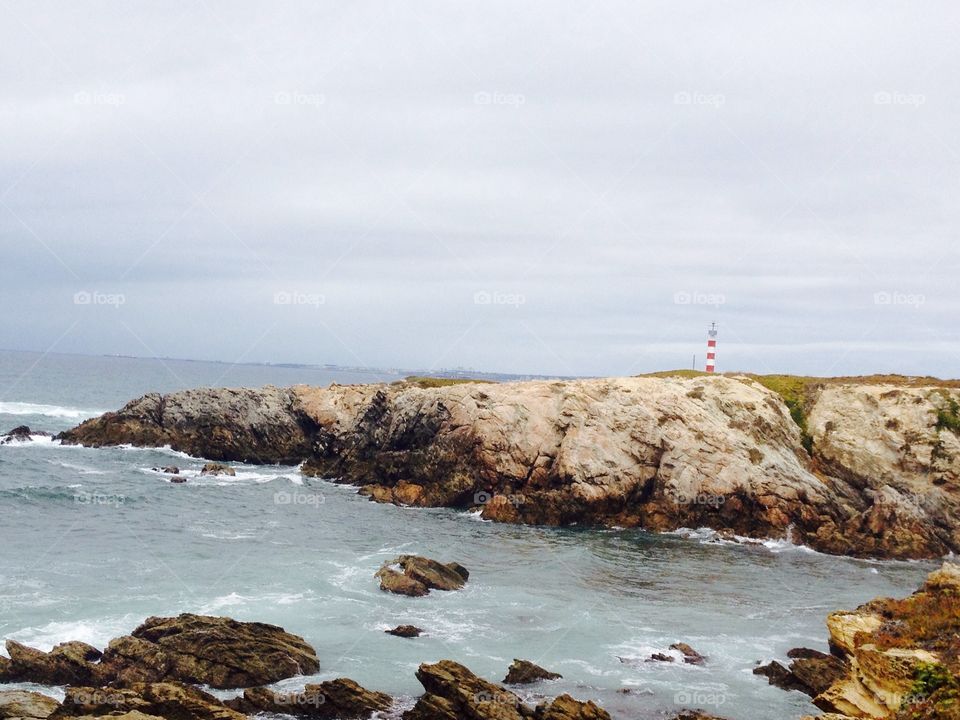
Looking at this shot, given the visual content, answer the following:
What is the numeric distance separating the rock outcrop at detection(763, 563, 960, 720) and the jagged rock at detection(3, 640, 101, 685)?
67.6 ft

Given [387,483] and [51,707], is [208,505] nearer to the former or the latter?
[387,483]

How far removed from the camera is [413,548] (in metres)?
43.5

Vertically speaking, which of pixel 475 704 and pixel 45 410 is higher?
pixel 475 704

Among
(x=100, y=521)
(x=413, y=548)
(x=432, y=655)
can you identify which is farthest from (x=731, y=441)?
(x=100, y=521)

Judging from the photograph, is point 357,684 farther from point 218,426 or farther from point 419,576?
point 218,426

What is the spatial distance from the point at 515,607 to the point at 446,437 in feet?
92.5

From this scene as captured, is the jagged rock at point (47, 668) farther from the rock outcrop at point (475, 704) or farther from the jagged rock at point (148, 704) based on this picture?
the rock outcrop at point (475, 704)

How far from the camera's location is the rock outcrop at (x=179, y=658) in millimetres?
23141

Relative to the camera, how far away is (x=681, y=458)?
180ft
